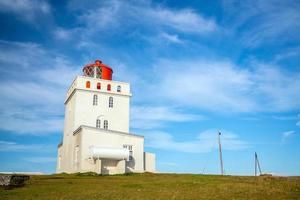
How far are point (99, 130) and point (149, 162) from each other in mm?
9059

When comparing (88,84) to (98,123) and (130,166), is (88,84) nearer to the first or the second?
(98,123)

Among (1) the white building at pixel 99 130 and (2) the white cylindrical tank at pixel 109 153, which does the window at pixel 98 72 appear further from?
(2) the white cylindrical tank at pixel 109 153

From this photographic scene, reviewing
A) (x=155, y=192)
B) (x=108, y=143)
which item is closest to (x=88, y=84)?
(x=108, y=143)

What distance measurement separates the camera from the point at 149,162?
45.0 m

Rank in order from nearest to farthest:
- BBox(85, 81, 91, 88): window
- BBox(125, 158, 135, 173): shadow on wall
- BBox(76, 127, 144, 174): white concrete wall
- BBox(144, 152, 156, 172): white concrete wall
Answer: BBox(76, 127, 144, 174): white concrete wall
BBox(125, 158, 135, 173): shadow on wall
BBox(85, 81, 91, 88): window
BBox(144, 152, 156, 172): white concrete wall

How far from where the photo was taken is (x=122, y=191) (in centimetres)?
2089

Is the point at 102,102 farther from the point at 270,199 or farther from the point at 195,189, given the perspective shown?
the point at 270,199

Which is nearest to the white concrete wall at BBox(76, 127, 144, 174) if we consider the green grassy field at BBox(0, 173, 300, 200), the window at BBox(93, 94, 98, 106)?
the window at BBox(93, 94, 98, 106)

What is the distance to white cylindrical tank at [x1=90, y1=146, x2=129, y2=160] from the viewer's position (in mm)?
37650

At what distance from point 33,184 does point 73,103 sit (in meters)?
20.5

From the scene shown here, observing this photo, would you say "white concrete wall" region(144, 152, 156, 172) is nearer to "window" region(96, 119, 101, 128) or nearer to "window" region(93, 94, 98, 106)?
"window" region(96, 119, 101, 128)

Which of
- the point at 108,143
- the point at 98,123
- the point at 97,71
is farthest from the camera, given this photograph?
the point at 97,71

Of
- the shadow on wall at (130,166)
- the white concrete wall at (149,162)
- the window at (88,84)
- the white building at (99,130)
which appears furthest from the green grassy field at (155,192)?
the window at (88,84)

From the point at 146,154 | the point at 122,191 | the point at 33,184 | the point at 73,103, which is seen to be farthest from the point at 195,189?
the point at 73,103
